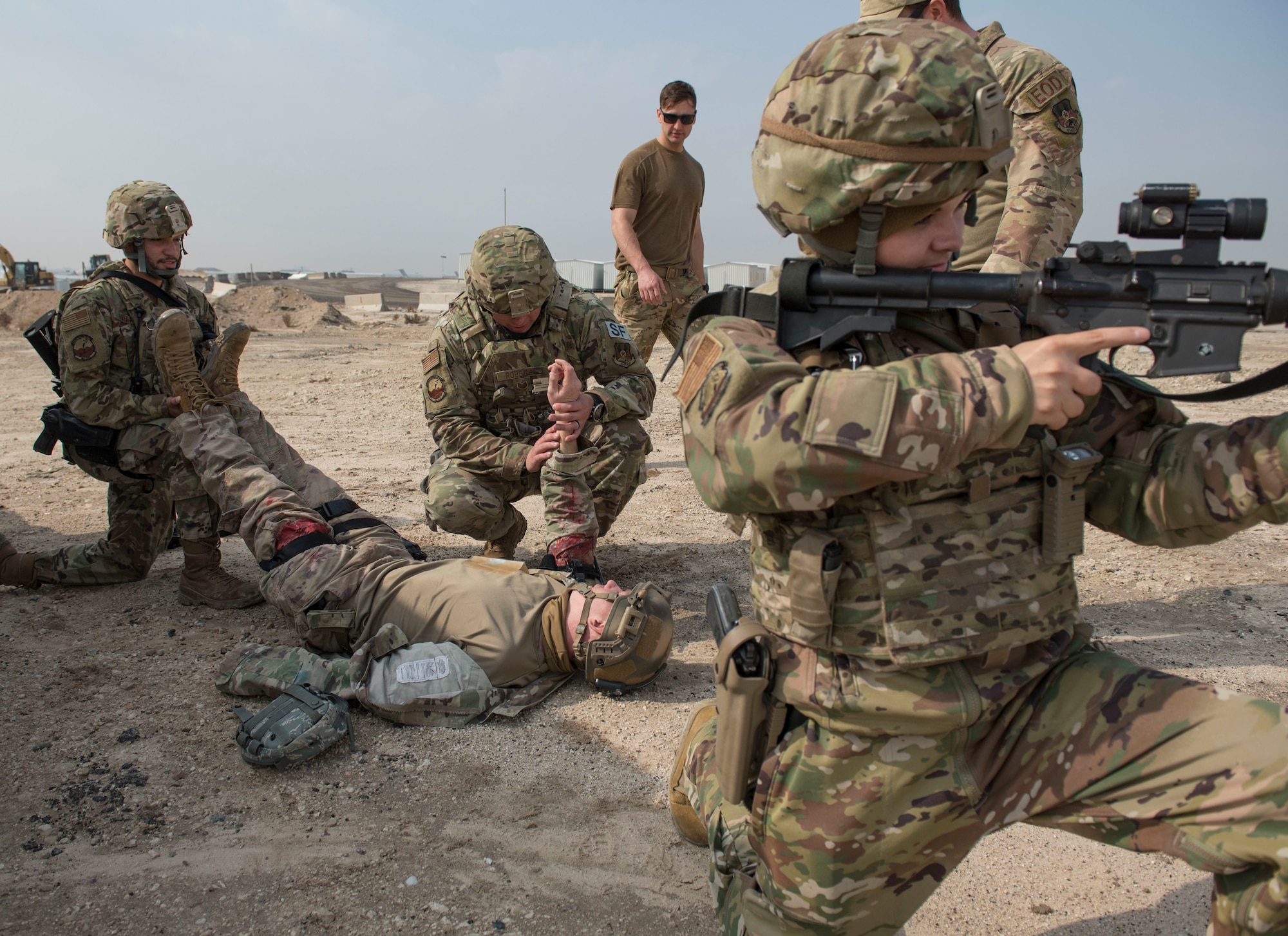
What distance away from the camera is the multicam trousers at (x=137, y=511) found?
444 cm

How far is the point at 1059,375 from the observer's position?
5.08 ft

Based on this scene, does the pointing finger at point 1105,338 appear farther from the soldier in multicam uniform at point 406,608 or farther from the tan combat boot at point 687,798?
the soldier in multicam uniform at point 406,608

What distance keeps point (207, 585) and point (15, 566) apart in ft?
3.02

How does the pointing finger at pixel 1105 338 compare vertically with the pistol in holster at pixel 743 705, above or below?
above

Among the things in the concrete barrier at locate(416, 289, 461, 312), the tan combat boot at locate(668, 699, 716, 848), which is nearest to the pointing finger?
the tan combat boot at locate(668, 699, 716, 848)

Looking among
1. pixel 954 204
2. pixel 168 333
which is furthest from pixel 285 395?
pixel 954 204

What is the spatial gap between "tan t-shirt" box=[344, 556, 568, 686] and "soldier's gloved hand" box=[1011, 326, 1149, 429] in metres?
2.25

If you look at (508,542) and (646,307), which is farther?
(646,307)

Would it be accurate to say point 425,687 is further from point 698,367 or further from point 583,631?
point 698,367

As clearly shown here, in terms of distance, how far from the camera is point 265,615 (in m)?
4.25

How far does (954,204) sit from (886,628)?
796mm

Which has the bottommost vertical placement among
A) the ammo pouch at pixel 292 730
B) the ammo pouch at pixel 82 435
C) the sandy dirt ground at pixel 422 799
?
the sandy dirt ground at pixel 422 799

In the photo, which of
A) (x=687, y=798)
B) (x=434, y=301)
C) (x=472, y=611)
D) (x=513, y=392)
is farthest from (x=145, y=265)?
(x=434, y=301)

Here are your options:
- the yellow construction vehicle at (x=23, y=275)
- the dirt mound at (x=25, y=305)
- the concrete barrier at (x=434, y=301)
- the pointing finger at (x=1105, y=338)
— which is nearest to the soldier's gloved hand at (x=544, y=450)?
the pointing finger at (x=1105, y=338)
